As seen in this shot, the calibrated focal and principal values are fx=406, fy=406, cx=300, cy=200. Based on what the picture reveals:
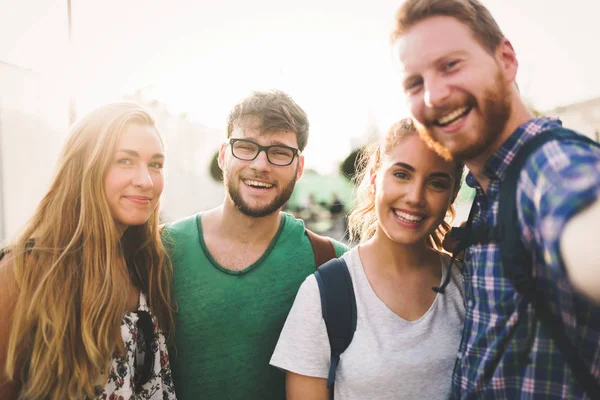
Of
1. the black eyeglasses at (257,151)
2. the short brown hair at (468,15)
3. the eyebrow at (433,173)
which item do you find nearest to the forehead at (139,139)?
the black eyeglasses at (257,151)

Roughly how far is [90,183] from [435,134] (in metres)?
1.74

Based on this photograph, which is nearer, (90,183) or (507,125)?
(507,125)

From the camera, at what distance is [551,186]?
1109 mm

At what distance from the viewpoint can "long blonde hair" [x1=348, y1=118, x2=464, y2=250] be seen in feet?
7.00

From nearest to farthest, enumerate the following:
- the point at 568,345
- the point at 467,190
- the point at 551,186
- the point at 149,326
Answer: the point at 551,186 → the point at 568,345 → the point at 149,326 → the point at 467,190

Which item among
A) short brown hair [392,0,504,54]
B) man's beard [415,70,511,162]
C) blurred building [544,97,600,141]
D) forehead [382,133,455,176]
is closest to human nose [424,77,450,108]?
man's beard [415,70,511,162]

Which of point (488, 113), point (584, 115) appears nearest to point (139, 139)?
point (488, 113)

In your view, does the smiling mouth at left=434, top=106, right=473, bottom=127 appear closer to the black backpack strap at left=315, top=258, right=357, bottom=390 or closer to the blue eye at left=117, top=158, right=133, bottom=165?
the black backpack strap at left=315, top=258, right=357, bottom=390

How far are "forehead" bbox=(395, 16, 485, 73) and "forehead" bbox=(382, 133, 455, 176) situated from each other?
451 mm

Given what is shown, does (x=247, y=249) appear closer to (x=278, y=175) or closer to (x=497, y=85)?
(x=278, y=175)

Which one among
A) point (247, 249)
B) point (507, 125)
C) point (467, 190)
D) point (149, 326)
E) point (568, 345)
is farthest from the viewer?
point (247, 249)

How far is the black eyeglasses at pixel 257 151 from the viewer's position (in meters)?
2.78

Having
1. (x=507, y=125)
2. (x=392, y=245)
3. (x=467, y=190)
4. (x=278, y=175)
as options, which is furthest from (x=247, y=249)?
(x=507, y=125)

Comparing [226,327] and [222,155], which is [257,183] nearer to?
[222,155]
